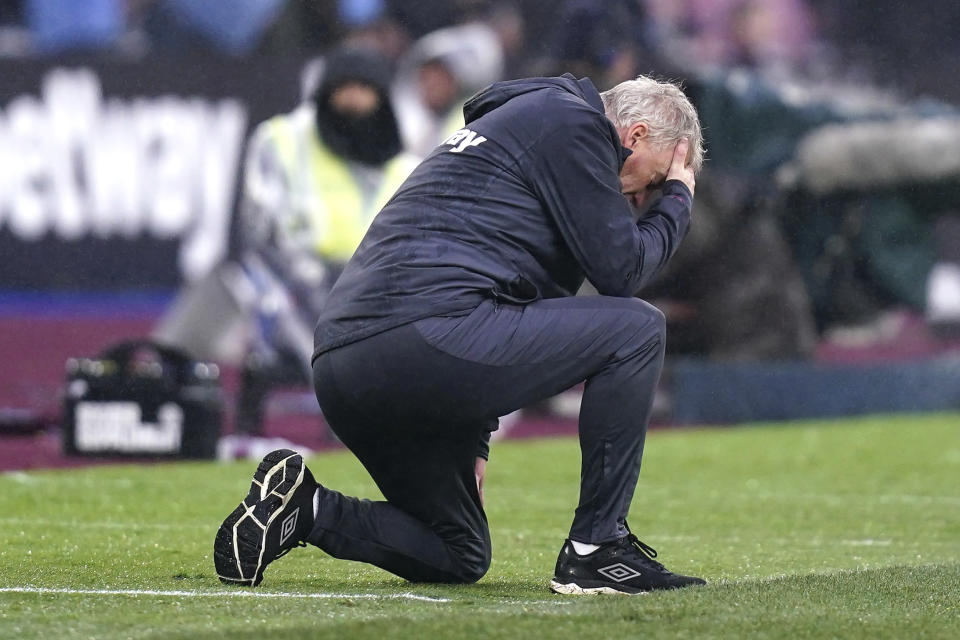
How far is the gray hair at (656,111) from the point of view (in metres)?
4.11

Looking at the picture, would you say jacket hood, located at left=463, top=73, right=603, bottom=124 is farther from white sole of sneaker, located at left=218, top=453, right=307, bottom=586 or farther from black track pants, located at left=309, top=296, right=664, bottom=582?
white sole of sneaker, located at left=218, top=453, right=307, bottom=586

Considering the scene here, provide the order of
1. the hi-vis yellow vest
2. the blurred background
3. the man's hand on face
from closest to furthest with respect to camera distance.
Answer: the man's hand on face < the hi-vis yellow vest < the blurred background

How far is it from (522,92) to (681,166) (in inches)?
18.2

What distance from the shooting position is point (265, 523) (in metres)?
4.06

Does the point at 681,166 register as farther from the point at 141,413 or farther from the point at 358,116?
the point at 358,116

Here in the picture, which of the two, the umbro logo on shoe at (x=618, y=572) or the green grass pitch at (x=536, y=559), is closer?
the green grass pitch at (x=536, y=559)

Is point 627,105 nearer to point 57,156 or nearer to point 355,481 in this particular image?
point 355,481

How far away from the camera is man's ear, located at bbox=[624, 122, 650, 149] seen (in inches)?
162

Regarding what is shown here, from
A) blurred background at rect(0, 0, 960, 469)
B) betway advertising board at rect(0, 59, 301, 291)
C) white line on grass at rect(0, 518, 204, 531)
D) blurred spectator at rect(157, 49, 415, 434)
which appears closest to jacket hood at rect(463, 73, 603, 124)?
white line on grass at rect(0, 518, 204, 531)

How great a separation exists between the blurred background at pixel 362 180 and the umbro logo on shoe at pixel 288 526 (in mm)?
5731

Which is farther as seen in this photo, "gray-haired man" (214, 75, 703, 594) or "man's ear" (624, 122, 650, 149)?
"man's ear" (624, 122, 650, 149)

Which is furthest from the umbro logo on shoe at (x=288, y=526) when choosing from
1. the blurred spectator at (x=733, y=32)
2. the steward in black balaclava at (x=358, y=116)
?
the blurred spectator at (x=733, y=32)

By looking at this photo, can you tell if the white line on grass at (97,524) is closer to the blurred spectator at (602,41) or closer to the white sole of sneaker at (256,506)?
the white sole of sneaker at (256,506)

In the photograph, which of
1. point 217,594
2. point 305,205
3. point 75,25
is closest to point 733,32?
point 305,205
